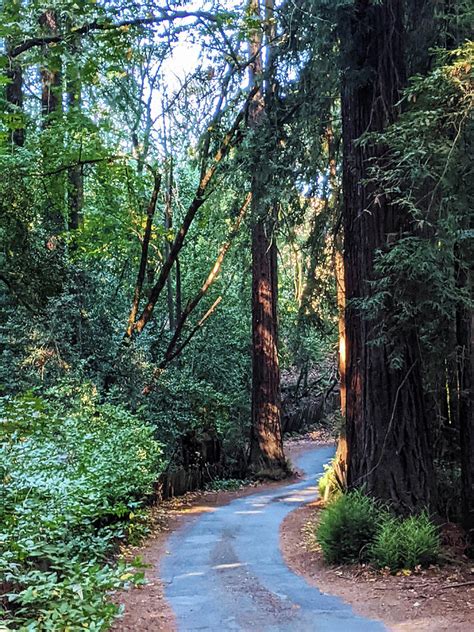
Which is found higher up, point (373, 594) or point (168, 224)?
point (168, 224)

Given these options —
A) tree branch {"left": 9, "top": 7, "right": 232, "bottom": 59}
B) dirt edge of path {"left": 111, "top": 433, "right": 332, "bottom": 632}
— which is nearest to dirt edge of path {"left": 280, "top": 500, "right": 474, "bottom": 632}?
dirt edge of path {"left": 111, "top": 433, "right": 332, "bottom": 632}

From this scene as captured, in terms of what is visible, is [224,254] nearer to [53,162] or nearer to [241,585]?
[53,162]

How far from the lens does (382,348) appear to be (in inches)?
299

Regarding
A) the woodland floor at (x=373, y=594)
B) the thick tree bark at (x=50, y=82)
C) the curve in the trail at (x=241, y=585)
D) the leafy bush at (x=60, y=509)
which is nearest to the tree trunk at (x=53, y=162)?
the thick tree bark at (x=50, y=82)

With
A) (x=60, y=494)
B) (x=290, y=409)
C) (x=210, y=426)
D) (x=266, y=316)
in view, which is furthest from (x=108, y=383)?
(x=290, y=409)

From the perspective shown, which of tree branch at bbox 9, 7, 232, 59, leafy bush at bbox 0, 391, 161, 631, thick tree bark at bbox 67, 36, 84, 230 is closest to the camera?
leafy bush at bbox 0, 391, 161, 631

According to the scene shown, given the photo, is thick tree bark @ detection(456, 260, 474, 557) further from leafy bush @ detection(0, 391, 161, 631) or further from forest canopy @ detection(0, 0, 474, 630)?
leafy bush @ detection(0, 391, 161, 631)

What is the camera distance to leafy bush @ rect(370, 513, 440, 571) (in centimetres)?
673

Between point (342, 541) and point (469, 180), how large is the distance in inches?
169

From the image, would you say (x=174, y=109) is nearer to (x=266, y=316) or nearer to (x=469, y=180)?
(x=266, y=316)

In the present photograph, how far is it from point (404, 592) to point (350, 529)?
1.20 m

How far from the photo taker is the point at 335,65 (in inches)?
311

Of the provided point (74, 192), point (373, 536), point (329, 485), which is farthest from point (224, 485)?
point (373, 536)

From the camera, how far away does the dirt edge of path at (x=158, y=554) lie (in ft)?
18.0
